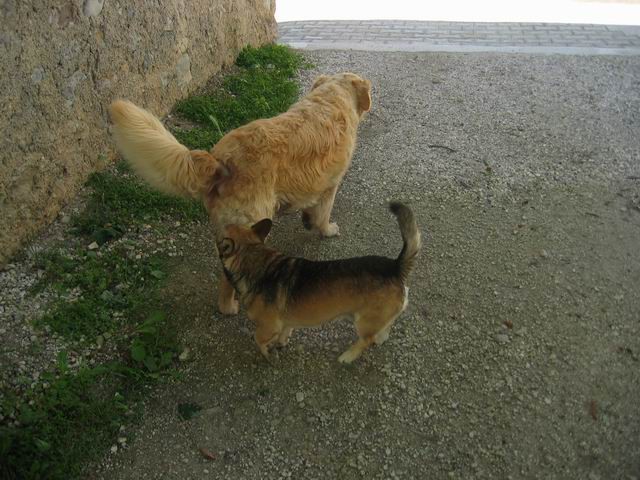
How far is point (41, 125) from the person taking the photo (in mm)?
3914

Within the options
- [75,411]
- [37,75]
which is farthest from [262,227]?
[37,75]

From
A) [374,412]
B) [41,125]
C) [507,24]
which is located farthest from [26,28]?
[507,24]

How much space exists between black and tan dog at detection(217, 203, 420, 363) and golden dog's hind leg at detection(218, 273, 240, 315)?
0.46m

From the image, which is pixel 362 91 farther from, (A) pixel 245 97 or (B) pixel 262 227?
(A) pixel 245 97

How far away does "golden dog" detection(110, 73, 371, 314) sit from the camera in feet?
10.3

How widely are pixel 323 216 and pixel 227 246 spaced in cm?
139

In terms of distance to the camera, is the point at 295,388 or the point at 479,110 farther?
the point at 479,110

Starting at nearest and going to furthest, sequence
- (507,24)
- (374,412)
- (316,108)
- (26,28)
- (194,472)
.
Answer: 1. (194,472)
2. (374,412)
3. (26,28)
4. (316,108)
5. (507,24)

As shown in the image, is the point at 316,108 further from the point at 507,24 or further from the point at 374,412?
the point at 507,24

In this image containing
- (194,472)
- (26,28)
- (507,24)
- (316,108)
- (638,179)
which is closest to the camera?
(194,472)

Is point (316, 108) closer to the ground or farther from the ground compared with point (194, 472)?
farther from the ground

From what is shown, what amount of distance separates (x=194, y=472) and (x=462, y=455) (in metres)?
1.54

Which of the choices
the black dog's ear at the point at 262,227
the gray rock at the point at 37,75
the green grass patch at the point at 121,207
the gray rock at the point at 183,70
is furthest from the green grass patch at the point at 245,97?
the black dog's ear at the point at 262,227

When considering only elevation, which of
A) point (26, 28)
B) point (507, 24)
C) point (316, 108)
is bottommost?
point (507, 24)
